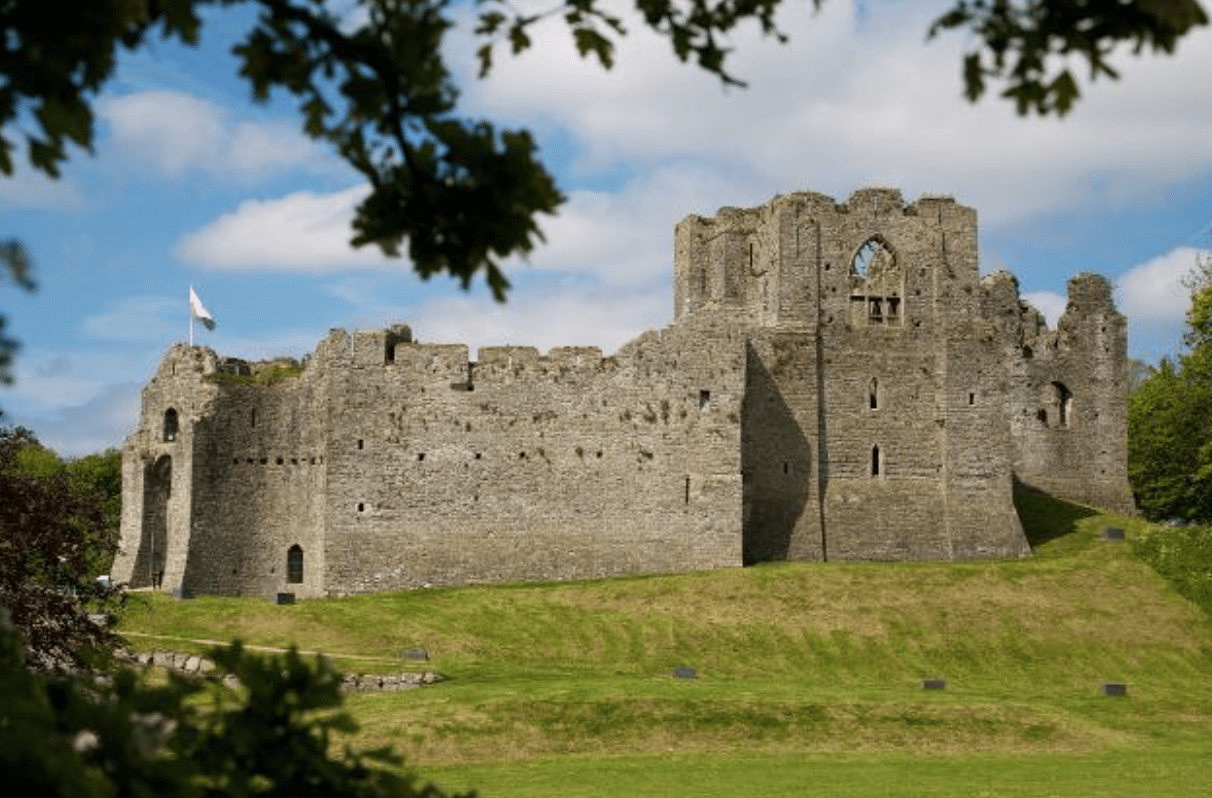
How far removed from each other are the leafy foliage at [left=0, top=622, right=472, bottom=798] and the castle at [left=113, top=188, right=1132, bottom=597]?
45.7 m

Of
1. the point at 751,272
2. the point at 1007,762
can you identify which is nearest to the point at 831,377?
the point at 751,272

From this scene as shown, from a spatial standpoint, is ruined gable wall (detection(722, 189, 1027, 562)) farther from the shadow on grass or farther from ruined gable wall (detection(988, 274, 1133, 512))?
ruined gable wall (detection(988, 274, 1133, 512))

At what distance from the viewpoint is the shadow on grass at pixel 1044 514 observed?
184 feet

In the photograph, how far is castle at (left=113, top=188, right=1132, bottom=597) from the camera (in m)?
52.8

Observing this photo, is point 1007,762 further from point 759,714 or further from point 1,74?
point 1,74

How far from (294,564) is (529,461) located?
9.28 meters

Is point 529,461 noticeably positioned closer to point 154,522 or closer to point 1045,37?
point 154,522

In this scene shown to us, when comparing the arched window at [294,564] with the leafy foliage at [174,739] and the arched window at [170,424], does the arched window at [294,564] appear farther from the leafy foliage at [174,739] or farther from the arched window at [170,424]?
the leafy foliage at [174,739]

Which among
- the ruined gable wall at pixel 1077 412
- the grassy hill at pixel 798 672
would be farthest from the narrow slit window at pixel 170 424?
the ruined gable wall at pixel 1077 412

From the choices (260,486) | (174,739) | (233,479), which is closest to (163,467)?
(233,479)

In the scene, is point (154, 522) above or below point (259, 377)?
below

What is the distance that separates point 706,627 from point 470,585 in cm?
1090

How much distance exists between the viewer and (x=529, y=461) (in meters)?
53.5

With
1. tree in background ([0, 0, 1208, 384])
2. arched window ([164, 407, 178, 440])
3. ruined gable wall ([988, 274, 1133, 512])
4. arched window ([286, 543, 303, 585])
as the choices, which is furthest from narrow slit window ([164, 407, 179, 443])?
tree in background ([0, 0, 1208, 384])
